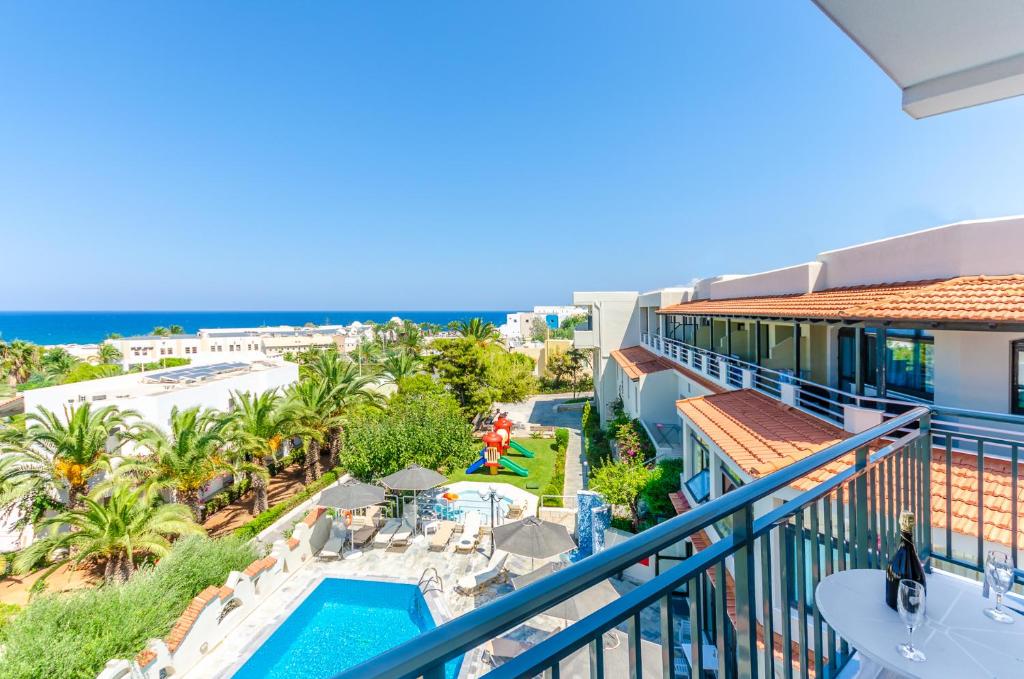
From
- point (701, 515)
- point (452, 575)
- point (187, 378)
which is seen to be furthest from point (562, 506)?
point (187, 378)

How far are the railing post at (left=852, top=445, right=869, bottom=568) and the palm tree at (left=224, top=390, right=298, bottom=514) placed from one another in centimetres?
2005

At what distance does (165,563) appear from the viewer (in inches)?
481

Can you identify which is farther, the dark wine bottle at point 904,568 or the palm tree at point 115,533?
the palm tree at point 115,533

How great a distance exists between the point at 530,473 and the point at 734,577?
73.7 feet

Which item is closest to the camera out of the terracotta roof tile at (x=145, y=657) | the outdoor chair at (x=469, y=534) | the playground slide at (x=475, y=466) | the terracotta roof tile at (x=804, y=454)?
the terracotta roof tile at (x=804, y=454)

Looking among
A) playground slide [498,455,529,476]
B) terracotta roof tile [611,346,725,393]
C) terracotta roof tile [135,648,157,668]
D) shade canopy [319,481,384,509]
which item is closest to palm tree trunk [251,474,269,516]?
shade canopy [319,481,384,509]

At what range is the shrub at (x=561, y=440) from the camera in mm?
26536

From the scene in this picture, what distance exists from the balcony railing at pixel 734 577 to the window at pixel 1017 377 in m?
6.14

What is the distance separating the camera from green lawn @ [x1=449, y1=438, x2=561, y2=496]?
2208 centimetres

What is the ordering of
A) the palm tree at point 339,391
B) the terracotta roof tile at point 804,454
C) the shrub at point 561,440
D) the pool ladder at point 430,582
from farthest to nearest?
1. the shrub at point 561,440
2. the palm tree at point 339,391
3. the pool ladder at point 430,582
4. the terracotta roof tile at point 804,454

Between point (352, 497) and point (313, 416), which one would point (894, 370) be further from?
point (313, 416)

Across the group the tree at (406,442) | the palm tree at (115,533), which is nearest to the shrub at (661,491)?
the tree at (406,442)

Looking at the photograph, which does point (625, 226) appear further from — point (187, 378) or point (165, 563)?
point (165, 563)

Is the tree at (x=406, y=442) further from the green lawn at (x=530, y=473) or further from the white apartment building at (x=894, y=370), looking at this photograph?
the white apartment building at (x=894, y=370)
